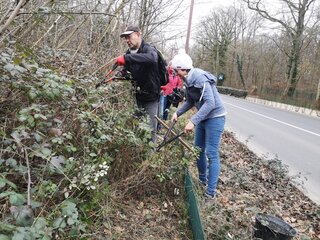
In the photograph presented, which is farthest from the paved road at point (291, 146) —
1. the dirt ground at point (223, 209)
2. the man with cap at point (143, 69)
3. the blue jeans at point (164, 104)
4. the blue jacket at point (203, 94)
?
the man with cap at point (143, 69)

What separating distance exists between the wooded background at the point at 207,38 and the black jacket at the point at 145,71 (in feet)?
1.52

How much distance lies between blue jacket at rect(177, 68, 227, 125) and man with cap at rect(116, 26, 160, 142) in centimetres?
50

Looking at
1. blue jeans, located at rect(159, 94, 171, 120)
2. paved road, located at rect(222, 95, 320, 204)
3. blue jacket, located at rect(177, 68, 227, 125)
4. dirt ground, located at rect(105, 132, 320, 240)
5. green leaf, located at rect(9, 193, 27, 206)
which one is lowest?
paved road, located at rect(222, 95, 320, 204)

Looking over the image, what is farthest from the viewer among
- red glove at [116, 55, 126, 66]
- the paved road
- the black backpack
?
the paved road

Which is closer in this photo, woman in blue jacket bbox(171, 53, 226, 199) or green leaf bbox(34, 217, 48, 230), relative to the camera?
green leaf bbox(34, 217, 48, 230)

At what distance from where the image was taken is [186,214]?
3.96 m

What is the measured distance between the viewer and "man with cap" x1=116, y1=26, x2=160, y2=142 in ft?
13.9

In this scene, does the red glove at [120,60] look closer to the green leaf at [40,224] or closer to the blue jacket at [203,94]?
the blue jacket at [203,94]

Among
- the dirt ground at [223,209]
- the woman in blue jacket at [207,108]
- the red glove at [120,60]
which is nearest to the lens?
the dirt ground at [223,209]

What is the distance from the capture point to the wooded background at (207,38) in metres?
3.71

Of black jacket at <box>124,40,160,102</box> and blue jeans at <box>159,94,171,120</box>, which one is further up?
black jacket at <box>124,40,160,102</box>

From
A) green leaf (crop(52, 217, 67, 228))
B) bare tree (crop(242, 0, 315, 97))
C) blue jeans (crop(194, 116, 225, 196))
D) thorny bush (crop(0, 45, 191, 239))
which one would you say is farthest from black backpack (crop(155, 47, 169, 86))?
bare tree (crop(242, 0, 315, 97))

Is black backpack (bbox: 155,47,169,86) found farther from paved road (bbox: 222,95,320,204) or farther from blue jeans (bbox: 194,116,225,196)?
paved road (bbox: 222,95,320,204)

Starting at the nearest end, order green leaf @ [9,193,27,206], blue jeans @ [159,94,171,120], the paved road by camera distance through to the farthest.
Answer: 1. green leaf @ [9,193,27,206]
2. the paved road
3. blue jeans @ [159,94,171,120]
